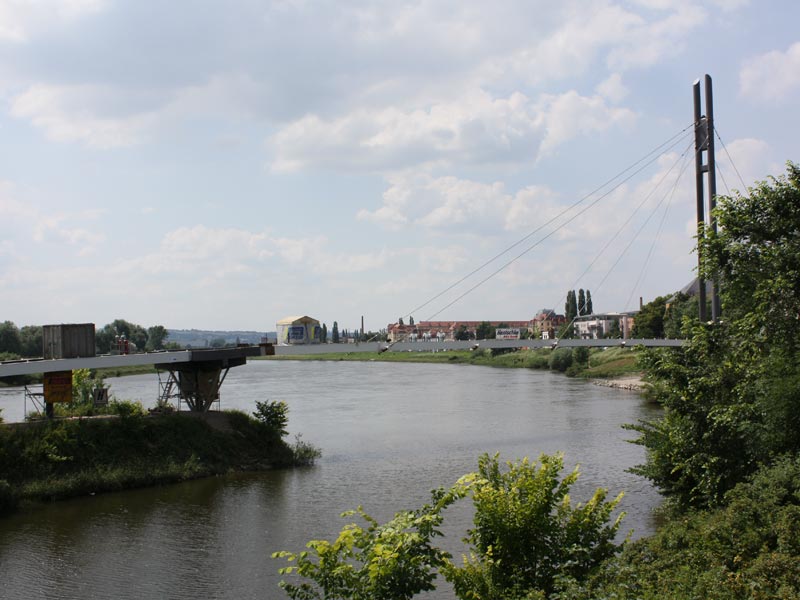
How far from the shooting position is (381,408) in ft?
145

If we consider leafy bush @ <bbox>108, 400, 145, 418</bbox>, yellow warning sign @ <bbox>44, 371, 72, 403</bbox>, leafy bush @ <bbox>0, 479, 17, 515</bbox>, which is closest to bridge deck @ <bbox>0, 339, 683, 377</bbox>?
yellow warning sign @ <bbox>44, 371, 72, 403</bbox>

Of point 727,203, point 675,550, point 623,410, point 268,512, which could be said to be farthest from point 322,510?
point 623,410

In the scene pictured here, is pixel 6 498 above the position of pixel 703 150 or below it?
below

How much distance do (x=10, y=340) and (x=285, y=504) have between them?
65686 millimetres

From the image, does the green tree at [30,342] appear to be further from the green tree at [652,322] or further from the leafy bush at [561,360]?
the green tree at [652,322]

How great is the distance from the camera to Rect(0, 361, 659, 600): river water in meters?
15.6

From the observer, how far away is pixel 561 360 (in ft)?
269

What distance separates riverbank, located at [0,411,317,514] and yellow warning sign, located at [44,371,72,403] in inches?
49.4

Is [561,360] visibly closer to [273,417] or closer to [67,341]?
[273,417]

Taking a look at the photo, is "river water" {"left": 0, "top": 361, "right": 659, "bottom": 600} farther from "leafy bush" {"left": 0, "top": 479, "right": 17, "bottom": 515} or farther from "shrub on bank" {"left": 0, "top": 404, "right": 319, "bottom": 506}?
"shrub on bank" {"left": 0, "top": 404, "right": 319, "bottom": 506}

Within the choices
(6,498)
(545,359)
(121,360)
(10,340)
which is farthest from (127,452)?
(545,359)

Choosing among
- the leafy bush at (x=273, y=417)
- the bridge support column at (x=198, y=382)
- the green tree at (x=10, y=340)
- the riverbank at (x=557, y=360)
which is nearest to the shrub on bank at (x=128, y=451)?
the leafy bush at (x=273, y=417)

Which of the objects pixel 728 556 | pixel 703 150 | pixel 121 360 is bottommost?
pixel 728 556

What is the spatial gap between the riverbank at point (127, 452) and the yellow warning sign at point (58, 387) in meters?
1.26
